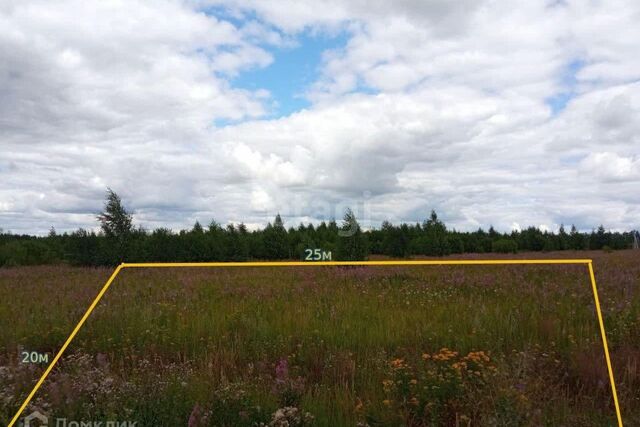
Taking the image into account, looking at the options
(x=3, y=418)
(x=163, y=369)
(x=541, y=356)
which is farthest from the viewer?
(x=163, y=369)

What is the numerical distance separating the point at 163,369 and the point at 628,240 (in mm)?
61186

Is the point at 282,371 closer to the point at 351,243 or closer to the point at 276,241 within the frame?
the point at 351,243

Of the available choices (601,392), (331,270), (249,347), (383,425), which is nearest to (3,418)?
(249,347)

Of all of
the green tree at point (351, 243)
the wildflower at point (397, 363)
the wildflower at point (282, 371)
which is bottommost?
the wildflower at point (282, 371)

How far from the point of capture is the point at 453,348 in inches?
199

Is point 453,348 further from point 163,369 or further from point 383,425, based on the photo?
point 163,369

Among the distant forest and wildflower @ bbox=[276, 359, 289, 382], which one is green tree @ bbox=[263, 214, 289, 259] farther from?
wildflower @ bbox=[276, 359, 289, 382]

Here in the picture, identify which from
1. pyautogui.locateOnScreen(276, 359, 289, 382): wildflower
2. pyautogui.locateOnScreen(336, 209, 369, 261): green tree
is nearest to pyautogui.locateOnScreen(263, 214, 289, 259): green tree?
pyautogui.locateOnScreen(336, 209, 369, 261): green tree

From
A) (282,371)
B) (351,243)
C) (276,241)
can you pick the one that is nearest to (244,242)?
(276,241)

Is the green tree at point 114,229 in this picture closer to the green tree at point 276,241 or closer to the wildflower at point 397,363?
the green tree at point 276,241

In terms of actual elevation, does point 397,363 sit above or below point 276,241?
below

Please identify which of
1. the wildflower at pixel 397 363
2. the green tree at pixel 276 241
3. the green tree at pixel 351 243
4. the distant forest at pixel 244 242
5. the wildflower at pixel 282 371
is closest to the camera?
the wildflower at pixel 397 363

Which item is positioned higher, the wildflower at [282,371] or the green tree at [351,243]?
the green tree at [351,243]

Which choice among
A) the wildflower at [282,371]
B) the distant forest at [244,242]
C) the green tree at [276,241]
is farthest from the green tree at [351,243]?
the wildflower at [282,371]
